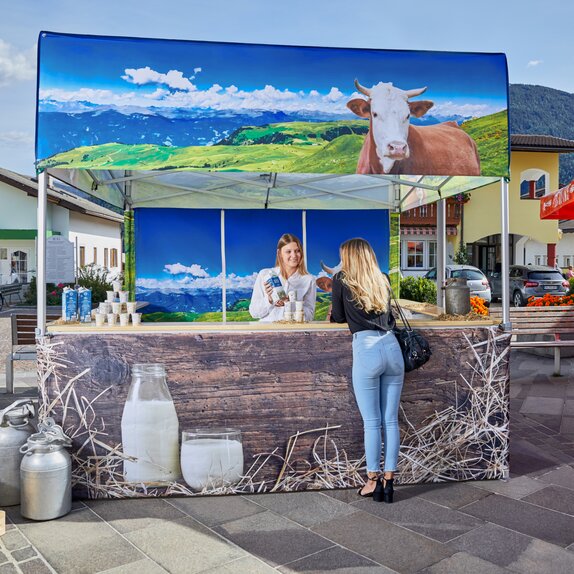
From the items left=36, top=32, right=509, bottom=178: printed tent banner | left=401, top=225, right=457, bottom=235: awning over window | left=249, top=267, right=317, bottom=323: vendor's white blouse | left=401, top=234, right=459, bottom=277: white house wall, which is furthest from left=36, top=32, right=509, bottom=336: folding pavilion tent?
left=401, top=225, right=457, bottom=235: awning over window

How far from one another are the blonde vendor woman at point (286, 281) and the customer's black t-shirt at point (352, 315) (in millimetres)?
3075

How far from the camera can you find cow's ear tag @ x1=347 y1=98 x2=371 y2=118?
4512 millimetres

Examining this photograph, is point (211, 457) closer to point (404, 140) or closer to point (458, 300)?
point (458, 300)

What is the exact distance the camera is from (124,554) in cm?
377

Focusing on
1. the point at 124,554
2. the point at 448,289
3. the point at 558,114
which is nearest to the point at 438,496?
the point at 448,289

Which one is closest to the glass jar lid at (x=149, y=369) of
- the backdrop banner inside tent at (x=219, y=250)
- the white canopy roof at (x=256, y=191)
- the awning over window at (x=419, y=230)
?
the white canopy roof at (x=256, y=191)

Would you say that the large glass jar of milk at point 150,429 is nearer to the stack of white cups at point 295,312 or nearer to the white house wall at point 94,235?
the stack of white cups at point 295,312

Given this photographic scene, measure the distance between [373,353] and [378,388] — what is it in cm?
24

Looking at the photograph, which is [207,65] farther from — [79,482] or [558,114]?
[558,114]

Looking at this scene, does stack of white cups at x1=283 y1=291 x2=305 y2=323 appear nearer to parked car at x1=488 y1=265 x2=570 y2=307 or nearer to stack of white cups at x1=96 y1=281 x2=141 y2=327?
stack of white cups at x1=96 y1=281 x2=141 y2=327

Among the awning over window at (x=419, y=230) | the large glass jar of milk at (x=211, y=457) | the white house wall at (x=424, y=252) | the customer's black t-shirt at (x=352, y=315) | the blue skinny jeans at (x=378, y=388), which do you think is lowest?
the large glass jar of milk at (x=211, y=457)

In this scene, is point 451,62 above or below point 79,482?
above

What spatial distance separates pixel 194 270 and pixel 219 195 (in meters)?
1.00

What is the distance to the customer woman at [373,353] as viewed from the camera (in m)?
4.44
